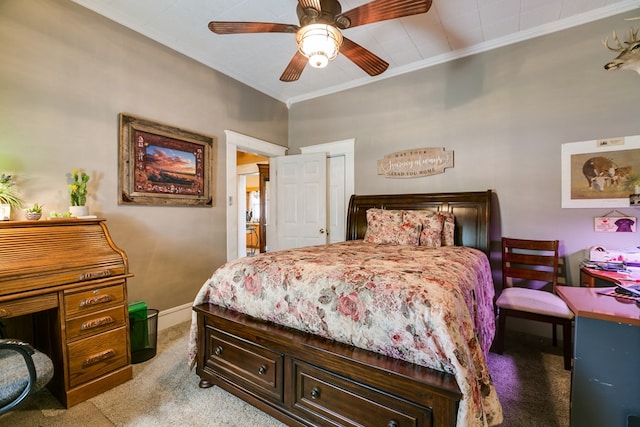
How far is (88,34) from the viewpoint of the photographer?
249 cm

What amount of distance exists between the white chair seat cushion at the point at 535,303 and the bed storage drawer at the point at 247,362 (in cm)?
199

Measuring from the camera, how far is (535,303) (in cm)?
230

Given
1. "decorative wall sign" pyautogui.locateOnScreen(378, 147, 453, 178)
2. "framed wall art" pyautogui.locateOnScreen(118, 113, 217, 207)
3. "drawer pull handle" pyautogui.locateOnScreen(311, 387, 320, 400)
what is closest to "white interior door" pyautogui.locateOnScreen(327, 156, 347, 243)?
"decorative wall sign" pyautogui.locateOnScreen(378, 147, 453, 178)

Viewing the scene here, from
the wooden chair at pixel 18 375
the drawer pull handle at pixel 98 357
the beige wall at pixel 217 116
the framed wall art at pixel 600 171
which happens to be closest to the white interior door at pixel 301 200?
the beige wall at pixel 217 116

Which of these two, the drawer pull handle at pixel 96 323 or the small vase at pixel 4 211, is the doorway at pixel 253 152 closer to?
the drawer pull handle at pixel 96 323

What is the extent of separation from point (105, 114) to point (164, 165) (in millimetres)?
662

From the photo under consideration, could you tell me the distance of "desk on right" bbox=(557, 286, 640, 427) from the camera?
1203 millimetres

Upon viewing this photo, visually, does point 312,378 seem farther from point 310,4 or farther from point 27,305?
point 310,4

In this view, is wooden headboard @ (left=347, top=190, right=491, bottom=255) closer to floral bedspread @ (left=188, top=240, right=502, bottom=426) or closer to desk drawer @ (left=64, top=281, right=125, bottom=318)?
floral bedspread @ (left=188, top=240, right=502, bottom=426)

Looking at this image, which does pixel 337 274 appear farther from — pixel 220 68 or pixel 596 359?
pixel 220 68

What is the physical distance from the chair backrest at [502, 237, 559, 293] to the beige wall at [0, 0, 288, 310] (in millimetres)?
3305

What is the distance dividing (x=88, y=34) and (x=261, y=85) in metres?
2.04

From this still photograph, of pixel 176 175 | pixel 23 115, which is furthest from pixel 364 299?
pixel 23 115

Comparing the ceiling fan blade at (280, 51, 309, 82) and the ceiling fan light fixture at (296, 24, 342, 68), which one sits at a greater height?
the ceiling fan blade at (280, 51, 309, 82)
